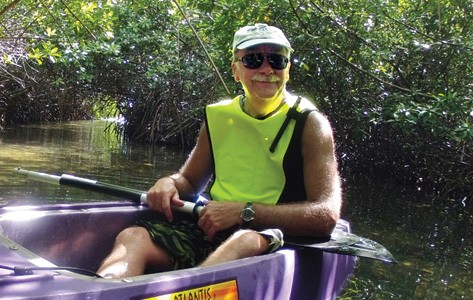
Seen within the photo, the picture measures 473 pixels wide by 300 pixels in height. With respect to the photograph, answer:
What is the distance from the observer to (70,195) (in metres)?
6.12

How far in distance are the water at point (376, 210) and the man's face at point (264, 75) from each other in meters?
1.30

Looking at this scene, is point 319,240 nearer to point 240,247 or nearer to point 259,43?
point 240,247

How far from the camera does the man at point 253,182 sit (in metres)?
2.77

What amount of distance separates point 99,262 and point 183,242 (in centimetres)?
52

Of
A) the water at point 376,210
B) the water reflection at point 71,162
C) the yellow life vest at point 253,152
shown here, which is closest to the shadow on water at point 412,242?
the water at point 376,210

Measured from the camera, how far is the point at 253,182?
9.91 ft

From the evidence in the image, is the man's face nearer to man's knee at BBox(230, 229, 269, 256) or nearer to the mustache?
the mustache

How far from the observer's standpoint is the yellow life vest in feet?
9.70

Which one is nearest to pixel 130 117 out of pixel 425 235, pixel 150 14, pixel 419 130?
pixel 150 14

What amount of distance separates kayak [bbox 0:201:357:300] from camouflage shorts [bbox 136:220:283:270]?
316mm

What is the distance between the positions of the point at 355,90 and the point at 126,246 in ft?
22.7

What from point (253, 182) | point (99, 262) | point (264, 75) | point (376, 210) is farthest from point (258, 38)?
point (376, 210)

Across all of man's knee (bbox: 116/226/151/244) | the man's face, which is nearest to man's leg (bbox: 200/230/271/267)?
man's knee (bbox: 116/226/151/244)

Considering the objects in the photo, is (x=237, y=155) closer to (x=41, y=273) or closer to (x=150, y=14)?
(x=41, y=273)
